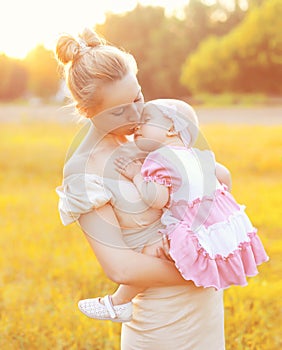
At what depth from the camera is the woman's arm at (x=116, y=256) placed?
1.84m

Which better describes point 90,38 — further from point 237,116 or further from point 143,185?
point 237,116

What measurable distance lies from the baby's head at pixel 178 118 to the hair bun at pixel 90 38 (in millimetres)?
247

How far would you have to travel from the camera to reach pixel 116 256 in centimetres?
184

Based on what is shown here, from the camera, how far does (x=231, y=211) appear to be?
6.34 ft

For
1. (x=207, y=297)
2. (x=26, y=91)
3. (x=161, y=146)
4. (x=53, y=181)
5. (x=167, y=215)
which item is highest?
(x=161, y=146)

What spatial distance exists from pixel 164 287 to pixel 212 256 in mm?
212

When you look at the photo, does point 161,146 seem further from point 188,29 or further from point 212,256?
point 188,29

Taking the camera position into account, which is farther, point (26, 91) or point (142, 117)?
point (26, 91)

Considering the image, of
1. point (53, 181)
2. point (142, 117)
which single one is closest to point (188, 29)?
point (53, 181)

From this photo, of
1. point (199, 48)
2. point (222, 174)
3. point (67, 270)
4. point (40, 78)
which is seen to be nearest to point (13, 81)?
point (40, 78)

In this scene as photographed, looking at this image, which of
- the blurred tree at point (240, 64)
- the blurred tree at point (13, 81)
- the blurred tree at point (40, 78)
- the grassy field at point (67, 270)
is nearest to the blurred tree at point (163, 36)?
the blurred tree at point (240, 64)

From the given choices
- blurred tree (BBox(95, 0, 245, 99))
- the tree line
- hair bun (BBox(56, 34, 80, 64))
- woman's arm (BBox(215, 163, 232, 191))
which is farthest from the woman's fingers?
blurred tree (BBox(95, 0, 245, 99))

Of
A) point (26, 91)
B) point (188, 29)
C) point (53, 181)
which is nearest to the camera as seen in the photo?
point (53, 181)

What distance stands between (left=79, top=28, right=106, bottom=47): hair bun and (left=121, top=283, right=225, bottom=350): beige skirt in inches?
31.9
